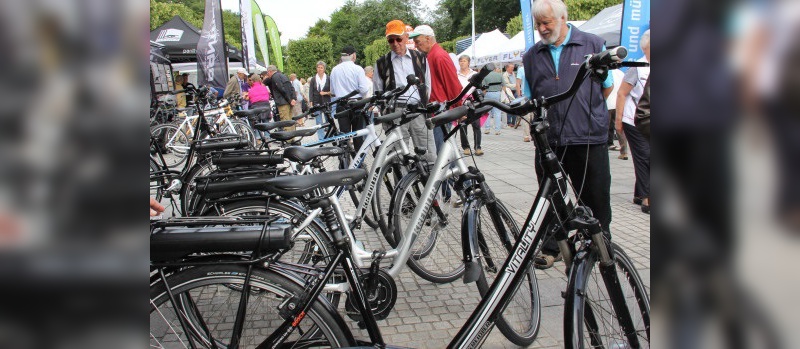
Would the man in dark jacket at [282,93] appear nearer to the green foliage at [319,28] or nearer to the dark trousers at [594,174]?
the dark trousers at [594,174]

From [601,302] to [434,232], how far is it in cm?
170

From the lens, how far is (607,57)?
198cm

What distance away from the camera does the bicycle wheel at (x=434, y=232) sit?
3.71 m

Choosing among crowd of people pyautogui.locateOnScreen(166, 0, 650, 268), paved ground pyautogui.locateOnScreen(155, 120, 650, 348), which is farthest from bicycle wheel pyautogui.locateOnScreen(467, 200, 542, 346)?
crowd of people pyautogui.locateOnScreen(166, 0, 650, 268)

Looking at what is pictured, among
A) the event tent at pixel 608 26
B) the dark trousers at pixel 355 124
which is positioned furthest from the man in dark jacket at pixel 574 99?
the event tent at pixel 608 26

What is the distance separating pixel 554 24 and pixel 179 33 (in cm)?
1813

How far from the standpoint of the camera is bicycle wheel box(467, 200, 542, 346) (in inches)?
113

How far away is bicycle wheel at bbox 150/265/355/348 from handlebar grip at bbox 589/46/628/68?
128 centimetres

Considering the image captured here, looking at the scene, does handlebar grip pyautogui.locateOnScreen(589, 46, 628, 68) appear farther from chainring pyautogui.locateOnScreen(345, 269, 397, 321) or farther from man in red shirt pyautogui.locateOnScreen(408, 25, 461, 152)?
man in red shirt pyautogui.locateOnScreen(408, 25, 461, 152)

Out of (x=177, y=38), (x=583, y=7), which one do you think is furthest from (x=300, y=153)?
(x=583, y=7)

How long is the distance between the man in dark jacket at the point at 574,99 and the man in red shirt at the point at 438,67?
2.85m
